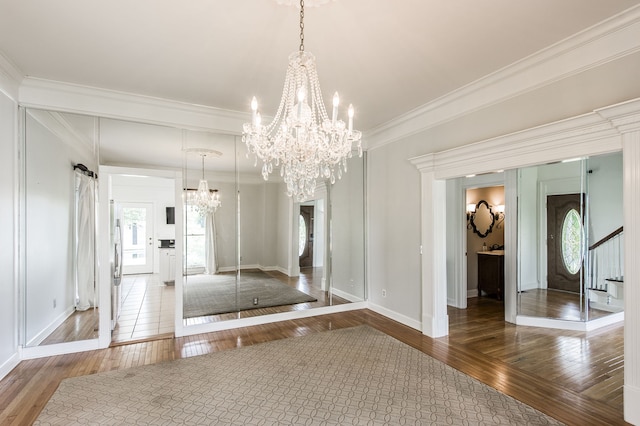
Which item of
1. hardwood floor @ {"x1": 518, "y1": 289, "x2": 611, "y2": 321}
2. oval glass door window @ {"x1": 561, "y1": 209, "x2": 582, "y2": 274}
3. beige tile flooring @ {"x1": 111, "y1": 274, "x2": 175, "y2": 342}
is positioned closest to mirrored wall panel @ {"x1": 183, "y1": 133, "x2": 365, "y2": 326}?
beige tile flooring @ {"x1": 111, "y1": 274, "x2": 175, "y2": 342}

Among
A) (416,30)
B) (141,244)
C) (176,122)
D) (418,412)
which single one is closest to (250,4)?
(416,30)

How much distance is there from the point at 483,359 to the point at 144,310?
5022 millimetres

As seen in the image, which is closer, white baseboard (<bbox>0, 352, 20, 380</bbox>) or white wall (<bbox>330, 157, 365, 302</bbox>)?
white baseboard (<bbox>0, 352, 20, 380</bbox>)

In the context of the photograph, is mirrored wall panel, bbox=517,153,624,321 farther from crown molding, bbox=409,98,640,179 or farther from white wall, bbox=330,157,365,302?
white wall, bbox=330,157,365,302

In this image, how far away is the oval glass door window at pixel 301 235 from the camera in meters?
5.29

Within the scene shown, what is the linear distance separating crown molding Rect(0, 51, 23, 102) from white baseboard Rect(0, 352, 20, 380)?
262 cm

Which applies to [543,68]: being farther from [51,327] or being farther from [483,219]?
[51,327]

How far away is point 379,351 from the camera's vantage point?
3.57 metres

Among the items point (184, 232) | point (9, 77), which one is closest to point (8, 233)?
point (9, 77)

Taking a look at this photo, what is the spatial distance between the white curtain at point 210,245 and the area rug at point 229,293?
12 centimetres

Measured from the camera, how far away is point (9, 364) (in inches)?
121

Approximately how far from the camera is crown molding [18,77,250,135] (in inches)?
132

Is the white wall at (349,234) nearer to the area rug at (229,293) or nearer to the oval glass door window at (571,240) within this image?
the area rug at (229,293)

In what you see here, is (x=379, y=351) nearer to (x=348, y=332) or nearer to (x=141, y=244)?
(x=348, y=332)
